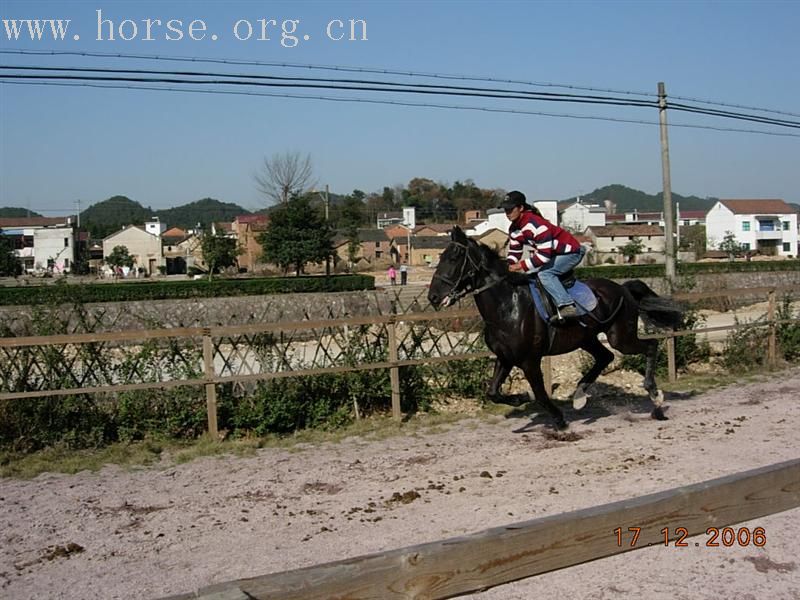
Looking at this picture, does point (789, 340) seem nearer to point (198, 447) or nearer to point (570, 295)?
point (570, 295)

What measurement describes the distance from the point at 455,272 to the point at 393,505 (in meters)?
2.89

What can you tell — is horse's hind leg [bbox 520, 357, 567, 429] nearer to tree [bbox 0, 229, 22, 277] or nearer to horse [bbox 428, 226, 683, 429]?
horse [bbox 428, 226, 683, 429]

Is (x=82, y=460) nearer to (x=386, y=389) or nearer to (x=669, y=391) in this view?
(x=386, y=389)

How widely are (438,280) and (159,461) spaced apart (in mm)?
3480

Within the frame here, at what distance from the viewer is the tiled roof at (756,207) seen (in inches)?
3959

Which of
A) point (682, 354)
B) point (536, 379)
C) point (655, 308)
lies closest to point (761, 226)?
point (682, 354)

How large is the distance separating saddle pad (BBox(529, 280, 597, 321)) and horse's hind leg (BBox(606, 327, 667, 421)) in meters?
0.73

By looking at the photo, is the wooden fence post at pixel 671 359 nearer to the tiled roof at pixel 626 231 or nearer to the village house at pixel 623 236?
the village house at pixel 623 236

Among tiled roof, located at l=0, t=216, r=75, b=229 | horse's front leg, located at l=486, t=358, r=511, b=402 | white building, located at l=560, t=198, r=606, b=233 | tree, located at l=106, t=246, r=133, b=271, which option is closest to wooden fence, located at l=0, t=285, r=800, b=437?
horse's front leg, located at l=486, t=358, r=511, b=402

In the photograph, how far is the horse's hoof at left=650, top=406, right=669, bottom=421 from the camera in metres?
9.38

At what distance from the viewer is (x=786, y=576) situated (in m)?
4.72

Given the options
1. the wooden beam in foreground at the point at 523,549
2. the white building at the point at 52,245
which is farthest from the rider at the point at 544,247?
the white building at the point at 52,245

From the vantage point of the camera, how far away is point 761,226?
100125mm

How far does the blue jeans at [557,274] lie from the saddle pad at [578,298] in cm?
9
